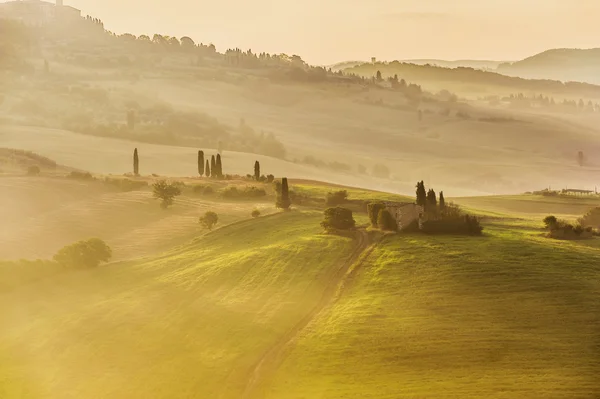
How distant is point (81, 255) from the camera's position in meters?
93.1

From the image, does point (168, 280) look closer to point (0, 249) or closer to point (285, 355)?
point (285, 355)

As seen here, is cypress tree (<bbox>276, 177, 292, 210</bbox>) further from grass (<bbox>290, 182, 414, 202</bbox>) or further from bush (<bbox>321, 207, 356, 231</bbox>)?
bush (<bbox>321, 207, 356, 231</bbox>)

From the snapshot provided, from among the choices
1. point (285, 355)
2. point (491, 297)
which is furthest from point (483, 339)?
point (285, 355)

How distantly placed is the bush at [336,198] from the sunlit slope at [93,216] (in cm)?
827

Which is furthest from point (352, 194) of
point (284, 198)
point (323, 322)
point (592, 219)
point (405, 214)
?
point (323, 322)

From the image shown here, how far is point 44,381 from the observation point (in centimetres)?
6194

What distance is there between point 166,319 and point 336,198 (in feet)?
173

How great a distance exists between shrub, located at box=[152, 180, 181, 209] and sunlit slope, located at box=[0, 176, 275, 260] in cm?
112

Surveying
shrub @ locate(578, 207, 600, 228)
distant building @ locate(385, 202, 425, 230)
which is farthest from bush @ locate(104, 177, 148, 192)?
shrub @ locate(578, 207, 600, 228)

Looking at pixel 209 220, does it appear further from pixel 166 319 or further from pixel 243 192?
pixel 166 319

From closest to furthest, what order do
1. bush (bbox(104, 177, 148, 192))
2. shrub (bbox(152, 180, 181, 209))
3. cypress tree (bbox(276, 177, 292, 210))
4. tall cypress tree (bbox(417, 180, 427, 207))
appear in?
tall cypress tree (bbox(417, 180, 427, 207))
cypress tree (bbox(276, 177, 292, 210))
shrub (bbox(152, 180, 181, 209))
bush (bbox(104, 177, 148, 192))

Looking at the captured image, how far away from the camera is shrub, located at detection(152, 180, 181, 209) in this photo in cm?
12912

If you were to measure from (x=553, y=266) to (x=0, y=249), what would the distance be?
221ft

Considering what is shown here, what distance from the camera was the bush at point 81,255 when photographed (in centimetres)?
9256
